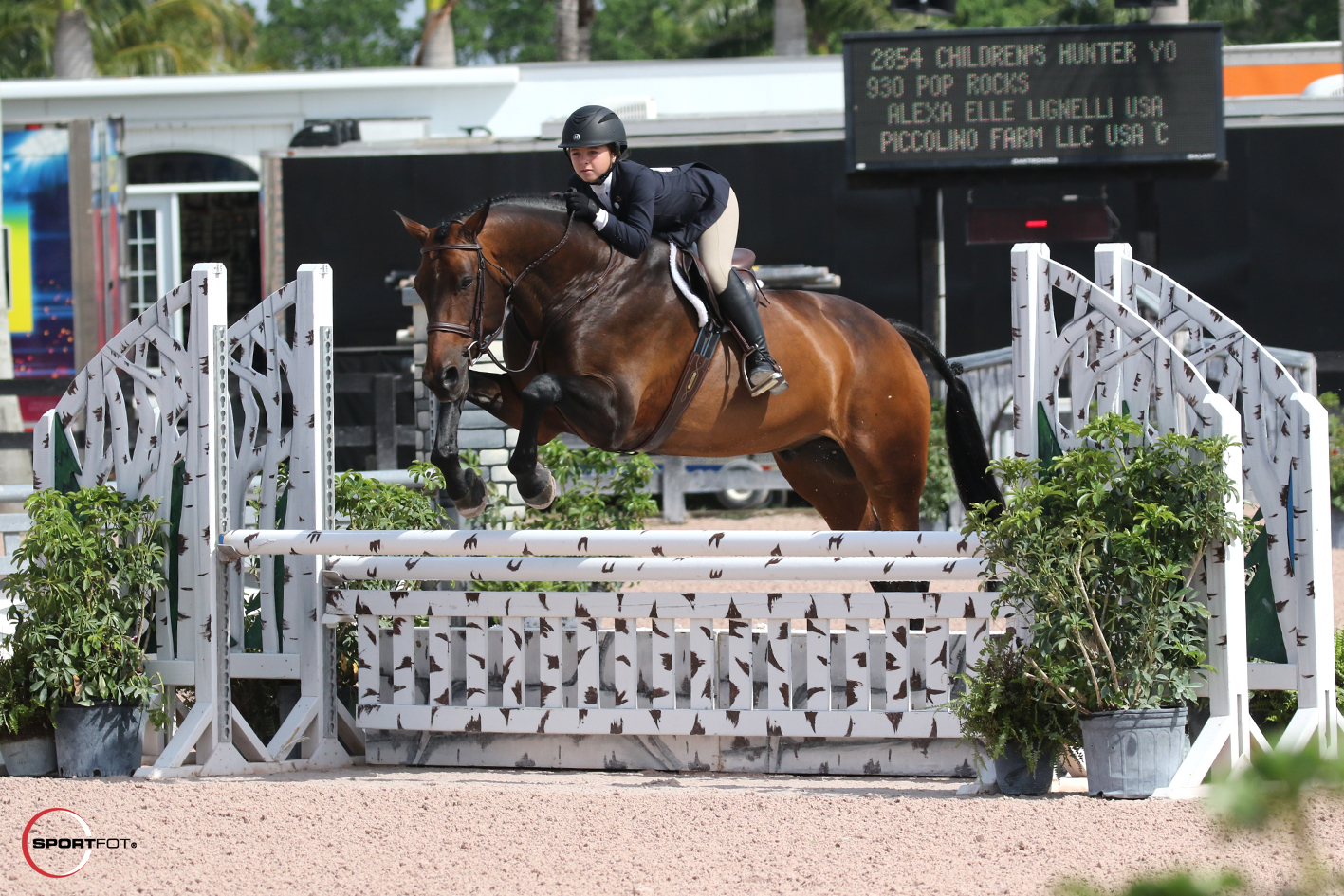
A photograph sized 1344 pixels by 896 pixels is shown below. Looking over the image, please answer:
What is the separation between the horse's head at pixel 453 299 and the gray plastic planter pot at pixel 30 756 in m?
1.52

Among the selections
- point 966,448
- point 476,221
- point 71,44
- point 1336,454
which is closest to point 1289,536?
point 966,448

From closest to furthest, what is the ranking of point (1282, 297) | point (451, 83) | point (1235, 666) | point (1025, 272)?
1. point (1235, 666)
2. point (1025, 272)
3. point (1282, 297)
4. point (451, 83)

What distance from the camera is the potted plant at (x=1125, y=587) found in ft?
11.3

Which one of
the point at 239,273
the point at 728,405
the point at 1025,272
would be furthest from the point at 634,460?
the point at 239,273

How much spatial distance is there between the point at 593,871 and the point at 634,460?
9.28ft

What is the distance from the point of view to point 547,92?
43.4 ft

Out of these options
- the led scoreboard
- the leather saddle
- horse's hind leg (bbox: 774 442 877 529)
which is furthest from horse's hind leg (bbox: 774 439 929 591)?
the led scoreboard

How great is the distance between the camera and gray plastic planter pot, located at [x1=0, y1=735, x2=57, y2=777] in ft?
13.9

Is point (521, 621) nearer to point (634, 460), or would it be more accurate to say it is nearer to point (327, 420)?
point (327, 420)

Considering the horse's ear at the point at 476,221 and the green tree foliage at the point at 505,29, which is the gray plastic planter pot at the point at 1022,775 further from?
the green tree foliage at the point at 505,29

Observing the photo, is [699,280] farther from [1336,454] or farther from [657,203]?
[1336,454]

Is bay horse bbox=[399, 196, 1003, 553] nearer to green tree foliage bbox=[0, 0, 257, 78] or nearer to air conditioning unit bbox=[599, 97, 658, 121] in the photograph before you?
air conditioning unit bbox=[599, 97, 658, 121]

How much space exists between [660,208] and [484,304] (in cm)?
71

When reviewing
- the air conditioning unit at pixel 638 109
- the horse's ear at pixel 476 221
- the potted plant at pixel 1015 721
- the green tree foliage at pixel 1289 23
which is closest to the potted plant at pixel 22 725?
the horse's ear at pixel 476 221
